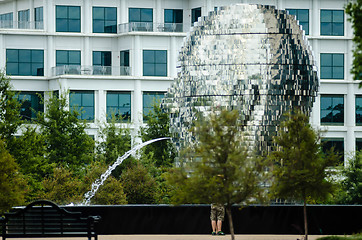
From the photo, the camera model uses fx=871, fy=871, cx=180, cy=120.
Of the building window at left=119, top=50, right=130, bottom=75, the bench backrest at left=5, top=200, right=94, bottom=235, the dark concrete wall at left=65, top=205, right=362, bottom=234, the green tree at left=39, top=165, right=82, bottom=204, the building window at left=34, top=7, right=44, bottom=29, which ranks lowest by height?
the green tree at left=39, top=165, right=82, bottom=204

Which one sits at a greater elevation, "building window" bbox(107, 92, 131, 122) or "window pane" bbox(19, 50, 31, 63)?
"window pane" bbox(19, 50, 31, 63)

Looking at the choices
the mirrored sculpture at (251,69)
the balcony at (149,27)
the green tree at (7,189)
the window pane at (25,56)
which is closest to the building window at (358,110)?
the balcony at (149,27)

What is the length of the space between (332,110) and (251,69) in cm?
4870

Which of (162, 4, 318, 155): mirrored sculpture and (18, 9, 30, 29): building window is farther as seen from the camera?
(18, 9, 30, 29): building window

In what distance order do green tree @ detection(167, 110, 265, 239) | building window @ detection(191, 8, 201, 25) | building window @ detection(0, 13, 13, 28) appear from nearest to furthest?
green tree @ detection(167, 110, 265, 239) → building window @ detection(0, 13, 13, 28) → building window @ detection(191, 8, 201, 25)

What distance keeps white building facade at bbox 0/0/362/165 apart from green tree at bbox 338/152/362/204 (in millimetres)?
33521

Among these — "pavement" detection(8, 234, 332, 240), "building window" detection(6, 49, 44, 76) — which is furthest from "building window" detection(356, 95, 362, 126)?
"pavement" detection(8, 234, 332, 240)

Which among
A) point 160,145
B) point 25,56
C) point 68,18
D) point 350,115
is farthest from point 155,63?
point 160,145

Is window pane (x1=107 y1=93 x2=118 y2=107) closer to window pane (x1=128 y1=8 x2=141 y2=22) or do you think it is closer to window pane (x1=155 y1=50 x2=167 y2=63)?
window pane (x1=155 y1=50 x2=167 y2=63)


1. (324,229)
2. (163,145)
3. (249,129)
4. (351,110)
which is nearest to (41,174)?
(163,145)

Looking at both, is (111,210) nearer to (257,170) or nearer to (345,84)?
(257,170)

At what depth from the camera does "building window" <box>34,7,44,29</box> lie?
2982 inches

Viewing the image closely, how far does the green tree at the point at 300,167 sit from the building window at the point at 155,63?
52.2 metres

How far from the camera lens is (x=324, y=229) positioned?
25469 millimetres
